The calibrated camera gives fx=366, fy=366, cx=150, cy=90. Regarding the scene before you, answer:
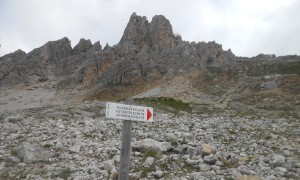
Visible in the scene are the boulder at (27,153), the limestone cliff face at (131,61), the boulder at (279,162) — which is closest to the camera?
the boulder at (279,162)

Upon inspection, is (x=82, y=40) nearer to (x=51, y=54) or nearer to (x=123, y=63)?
(x=51, y=54)

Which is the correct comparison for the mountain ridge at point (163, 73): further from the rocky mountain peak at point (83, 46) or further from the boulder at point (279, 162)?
the boulder at point (279, 162)

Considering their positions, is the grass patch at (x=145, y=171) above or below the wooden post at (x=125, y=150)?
below

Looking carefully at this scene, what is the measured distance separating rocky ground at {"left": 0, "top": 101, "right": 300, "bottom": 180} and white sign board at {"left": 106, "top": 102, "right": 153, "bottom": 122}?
378 centimetres

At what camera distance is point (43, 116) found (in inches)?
989

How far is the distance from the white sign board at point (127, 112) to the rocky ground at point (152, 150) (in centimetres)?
378

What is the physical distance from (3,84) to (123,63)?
30.7 m

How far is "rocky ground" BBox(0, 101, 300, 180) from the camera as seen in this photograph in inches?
519

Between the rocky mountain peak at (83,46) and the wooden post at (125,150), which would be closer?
the wooden post at (125,150)

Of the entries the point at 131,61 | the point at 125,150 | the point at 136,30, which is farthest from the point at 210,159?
the point at 136,30

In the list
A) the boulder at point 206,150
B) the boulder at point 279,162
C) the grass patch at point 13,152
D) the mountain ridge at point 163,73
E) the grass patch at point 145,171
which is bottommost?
the grass patch at point 145,171

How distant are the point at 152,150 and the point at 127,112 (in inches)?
265

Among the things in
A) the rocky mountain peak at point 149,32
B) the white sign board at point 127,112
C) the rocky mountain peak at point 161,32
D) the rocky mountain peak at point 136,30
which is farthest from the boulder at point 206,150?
the rocky mountain peak at point 136,30

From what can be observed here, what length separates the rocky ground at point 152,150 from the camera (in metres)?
13.2
